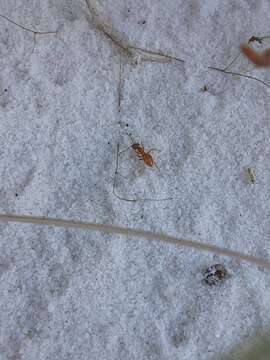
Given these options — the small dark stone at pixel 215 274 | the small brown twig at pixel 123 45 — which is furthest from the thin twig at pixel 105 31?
the small dark stone at pixel 215 274

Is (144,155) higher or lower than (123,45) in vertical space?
lower

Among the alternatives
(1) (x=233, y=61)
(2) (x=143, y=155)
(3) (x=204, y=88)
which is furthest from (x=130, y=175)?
(1) (x=233, y=61)

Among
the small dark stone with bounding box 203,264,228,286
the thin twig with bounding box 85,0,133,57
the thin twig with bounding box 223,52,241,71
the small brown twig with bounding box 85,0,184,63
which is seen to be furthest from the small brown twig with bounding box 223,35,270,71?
the small dark stone with bounding box 203,264,228,286

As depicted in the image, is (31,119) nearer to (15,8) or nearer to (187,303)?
(15,8)

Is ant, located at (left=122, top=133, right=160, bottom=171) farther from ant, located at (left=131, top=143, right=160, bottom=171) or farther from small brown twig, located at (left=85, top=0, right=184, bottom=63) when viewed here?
small brown twig, located at (left=85, top=0, right=184, bottom=63)

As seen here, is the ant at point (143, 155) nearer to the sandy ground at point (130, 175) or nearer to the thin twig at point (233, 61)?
the sandy ground at point (130, 175)

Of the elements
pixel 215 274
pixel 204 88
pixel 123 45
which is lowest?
pixel 215 274

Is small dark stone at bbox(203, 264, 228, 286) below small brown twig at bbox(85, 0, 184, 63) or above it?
below

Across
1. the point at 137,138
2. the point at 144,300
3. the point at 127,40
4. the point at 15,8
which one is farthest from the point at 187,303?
the point at 15,8

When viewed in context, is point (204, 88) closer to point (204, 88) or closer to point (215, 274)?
point (204, 88)

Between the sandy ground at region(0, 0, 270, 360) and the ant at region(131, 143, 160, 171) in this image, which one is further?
the ant at region(131, 143, 160, 171)

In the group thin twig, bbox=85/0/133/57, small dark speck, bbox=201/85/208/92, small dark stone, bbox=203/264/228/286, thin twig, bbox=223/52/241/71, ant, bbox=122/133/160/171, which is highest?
thin twig, bbox=85/0/133/57
